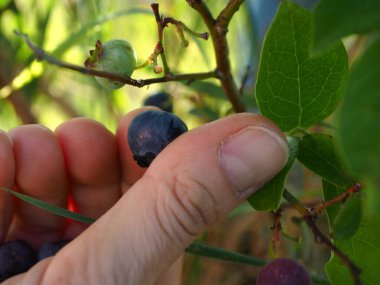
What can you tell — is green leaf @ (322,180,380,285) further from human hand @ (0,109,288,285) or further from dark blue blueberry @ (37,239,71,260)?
dark blue blueberry @ (37,239,71,260)

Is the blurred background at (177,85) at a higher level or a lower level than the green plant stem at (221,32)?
lower

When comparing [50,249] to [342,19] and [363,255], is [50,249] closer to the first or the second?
[363,255]

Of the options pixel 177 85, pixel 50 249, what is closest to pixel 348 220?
pixel 50 249

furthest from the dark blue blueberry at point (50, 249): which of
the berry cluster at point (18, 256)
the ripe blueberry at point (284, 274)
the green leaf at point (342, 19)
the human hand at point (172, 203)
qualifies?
the green leaf at point (342, 19)

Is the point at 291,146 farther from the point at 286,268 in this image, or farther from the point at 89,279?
the point at 89,279

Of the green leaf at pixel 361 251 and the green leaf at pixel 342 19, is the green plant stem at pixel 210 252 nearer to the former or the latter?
the green leaf at pixel 361 251

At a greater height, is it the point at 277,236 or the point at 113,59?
the point at 113,59
